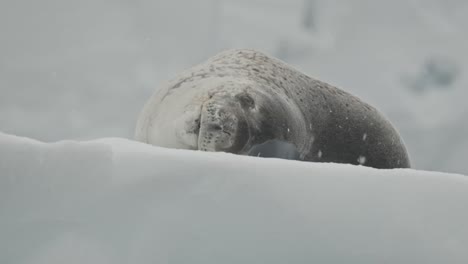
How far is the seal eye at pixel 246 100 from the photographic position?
3.04 meters

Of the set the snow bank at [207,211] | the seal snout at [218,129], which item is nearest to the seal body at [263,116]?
the seal snout at [218,129]

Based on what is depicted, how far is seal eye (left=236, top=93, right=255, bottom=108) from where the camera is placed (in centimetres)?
304

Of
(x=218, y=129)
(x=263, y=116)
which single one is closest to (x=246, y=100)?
(x=263, y=116)

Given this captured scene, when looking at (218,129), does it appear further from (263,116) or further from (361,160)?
(361,160)

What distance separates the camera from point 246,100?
10.1ft

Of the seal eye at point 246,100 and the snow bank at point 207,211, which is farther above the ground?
the snow bank at point 207,211

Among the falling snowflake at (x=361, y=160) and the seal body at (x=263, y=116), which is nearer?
the seal body at (x=263, y=116)

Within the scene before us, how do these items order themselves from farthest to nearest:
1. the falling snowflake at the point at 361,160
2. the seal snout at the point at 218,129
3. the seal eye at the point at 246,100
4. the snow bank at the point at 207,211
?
1. the falling snowflake at the point at 361,160
2. the seal eye at the point at 246,100
3. the seal snout at the point at 218,129
4. the snow bank at the point at 207,211

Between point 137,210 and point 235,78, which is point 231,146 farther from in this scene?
point 137,210

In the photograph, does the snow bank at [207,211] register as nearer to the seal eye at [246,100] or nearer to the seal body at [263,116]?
the seal body at [263,116]

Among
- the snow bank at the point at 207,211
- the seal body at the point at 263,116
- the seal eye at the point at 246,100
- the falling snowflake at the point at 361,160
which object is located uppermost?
the snow bank at the point at 207,211

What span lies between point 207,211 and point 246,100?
1785 mm

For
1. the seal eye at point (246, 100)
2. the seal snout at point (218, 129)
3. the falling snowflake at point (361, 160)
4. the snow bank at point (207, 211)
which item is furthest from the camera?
the falling snowflake at point (361, 160)

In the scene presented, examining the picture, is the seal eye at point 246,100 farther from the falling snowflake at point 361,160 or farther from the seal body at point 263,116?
the falling snowflake at point 361,160
